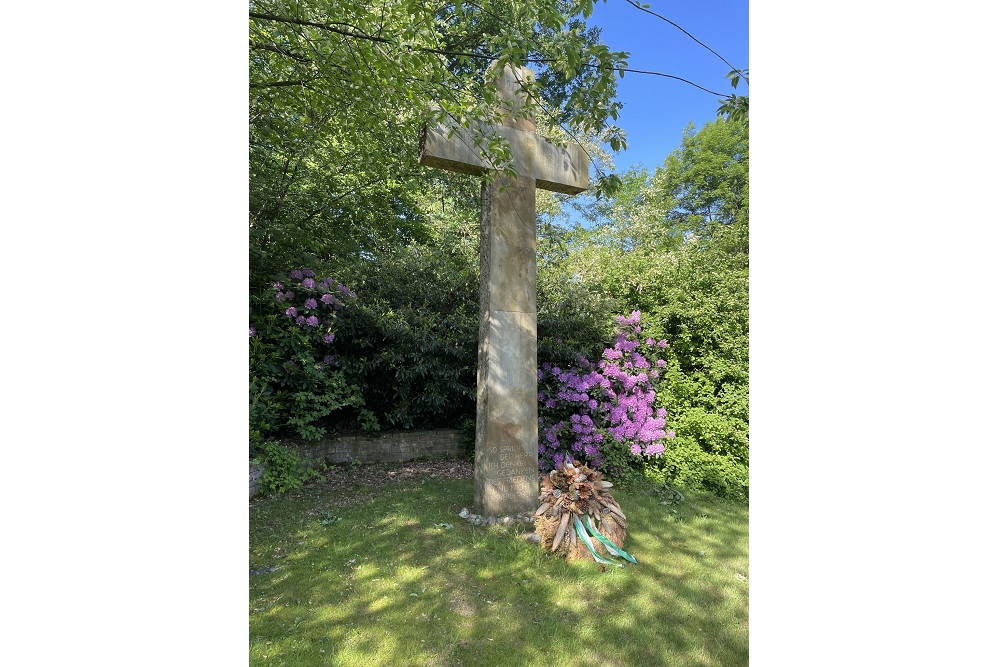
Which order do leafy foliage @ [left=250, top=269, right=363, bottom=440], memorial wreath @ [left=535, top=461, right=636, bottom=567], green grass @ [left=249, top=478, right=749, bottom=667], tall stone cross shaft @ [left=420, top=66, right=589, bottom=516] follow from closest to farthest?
green grass @ [left=249, top=478, right=749, bottom=667], memorial wreath @ [left=535, top=461, right=636, bottom=567], tall stone cross shaft @ [left=420, top=66, right=589, bottom=516], leafy foliage @ [left=250, top=269, right=363, bottom=440]

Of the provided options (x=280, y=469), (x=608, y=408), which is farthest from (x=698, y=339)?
(x=280, y=469)

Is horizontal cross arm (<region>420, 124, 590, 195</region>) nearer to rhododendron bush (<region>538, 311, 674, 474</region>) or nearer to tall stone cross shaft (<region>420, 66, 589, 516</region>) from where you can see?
tall stone cross shaft (<region>420, 66, 589, 516</region>)

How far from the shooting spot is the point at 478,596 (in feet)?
7.83

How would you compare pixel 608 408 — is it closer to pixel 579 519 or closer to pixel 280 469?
pixel 579 519

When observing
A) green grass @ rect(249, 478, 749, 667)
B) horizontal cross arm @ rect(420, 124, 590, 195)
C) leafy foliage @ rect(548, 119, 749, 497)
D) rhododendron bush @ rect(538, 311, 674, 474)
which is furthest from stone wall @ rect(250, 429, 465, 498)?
horizontal cross arm @ rect(420, 124, 590, 195)

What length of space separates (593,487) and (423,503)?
66.1 inches

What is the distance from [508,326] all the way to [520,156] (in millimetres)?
1386

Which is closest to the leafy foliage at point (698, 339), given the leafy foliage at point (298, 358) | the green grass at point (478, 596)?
the green grass at point (478, 596)

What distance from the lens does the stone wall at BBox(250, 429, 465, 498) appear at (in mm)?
5195

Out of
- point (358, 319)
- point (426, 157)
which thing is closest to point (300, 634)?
point (426, 157)
